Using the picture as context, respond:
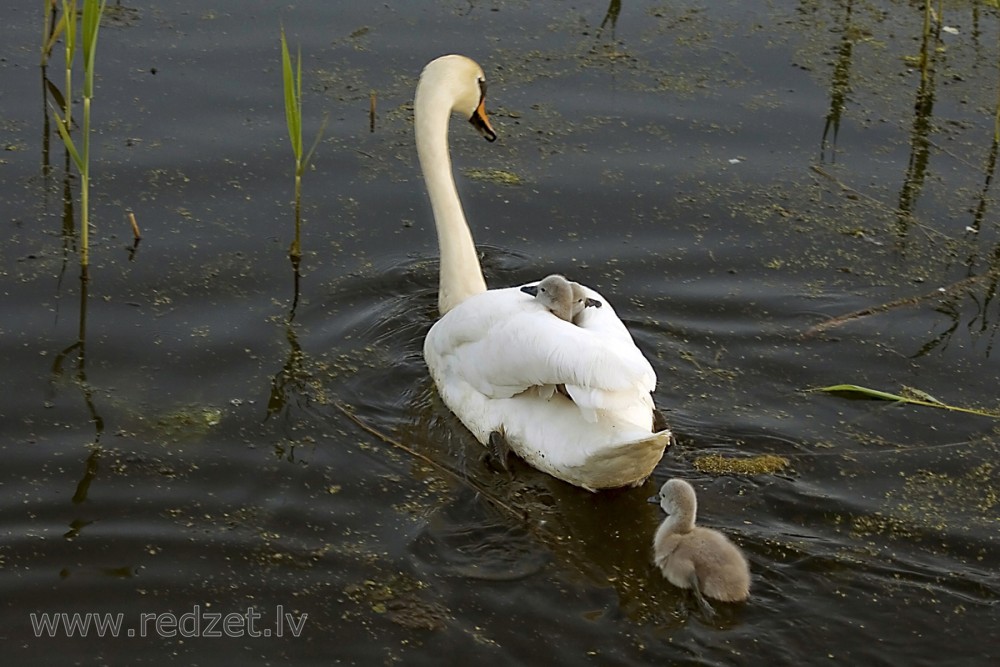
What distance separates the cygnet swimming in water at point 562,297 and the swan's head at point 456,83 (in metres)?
1.42

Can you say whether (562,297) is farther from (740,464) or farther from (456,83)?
(456,83)

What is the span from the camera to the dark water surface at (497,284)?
4.27m

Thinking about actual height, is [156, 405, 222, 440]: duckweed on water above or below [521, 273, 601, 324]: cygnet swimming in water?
below

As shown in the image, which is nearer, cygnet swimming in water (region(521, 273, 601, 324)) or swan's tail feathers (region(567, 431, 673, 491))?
swan's tail feathers (region(567, 431, 673, 491))

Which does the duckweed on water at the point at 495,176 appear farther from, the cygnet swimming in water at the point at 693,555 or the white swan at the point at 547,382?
the cygnet swimming in water at the point at 693,555

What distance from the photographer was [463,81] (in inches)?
247

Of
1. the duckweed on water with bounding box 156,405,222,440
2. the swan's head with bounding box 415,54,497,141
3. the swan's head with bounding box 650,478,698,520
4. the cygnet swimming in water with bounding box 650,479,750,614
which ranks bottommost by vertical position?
the duckweed on water with bounding box 156,405,222,440

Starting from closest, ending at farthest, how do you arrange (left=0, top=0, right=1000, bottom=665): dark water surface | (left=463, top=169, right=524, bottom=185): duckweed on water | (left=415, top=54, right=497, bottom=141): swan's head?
(left=0, top=0, right=1000, bottom=665): dark water surface, (left=415, top=54, right=497, bottom=141): swan's head, (left=463, top=169, right=524, bottom=185): duckweed on water

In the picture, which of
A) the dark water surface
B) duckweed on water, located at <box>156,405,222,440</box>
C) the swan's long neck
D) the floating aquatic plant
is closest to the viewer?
the dark water surface

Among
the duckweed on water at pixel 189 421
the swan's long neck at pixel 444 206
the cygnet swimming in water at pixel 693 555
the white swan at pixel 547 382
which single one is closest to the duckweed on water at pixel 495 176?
the swan's long neck at pixel 444 206

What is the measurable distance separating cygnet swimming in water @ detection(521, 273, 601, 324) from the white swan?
4cm

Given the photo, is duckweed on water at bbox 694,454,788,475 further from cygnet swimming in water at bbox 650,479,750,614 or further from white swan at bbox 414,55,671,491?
cygnet swimming in water at bbox 650,479,750,614

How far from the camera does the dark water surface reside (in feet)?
14.0

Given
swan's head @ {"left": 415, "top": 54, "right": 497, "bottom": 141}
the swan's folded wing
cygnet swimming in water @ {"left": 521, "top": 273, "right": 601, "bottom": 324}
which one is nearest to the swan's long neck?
swan's head @ {"left": 415, "top": 54, "right": 497, "bottom": 141}
